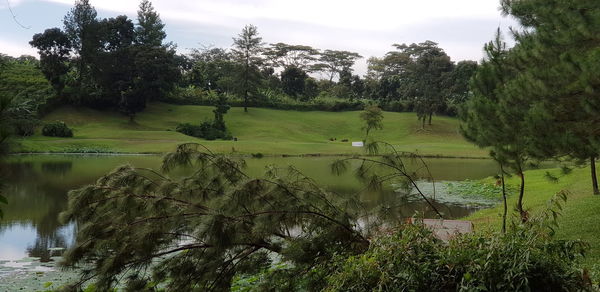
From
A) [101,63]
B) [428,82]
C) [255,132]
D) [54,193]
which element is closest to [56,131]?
[101,63]

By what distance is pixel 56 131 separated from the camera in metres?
46.5

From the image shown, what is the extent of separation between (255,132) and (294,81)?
21.7 m

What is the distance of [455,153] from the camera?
160 ft

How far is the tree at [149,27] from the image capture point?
6631 cm

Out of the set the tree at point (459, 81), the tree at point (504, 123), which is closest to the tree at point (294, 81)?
the tree at point (459, 81)

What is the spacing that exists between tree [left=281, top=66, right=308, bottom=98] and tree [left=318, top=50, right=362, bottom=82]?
19.2m

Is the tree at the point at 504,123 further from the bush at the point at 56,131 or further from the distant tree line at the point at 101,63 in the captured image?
the distant tree line at the point at 101,63

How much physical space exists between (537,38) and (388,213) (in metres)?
5.43

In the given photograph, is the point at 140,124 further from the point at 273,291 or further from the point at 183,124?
the point at 273,291

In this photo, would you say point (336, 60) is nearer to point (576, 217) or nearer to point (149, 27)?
point (149, 27)

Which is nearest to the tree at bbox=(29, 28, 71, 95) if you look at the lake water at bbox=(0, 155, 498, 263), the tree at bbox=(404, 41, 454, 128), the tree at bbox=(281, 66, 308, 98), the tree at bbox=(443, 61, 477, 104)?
the lake water at bbox=(0, 155, 498, 263)

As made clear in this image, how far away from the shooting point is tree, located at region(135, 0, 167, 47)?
66.3 meters

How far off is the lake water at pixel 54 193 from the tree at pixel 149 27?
31291 millimetres

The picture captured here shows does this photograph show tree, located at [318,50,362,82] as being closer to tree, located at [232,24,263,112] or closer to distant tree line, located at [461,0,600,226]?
Answer: tree, located at [232,24,263,112]
